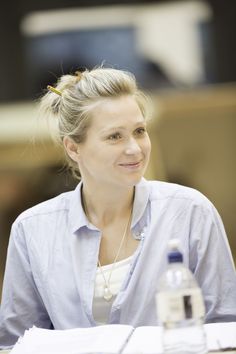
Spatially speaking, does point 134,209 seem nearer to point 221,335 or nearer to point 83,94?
point 83,94

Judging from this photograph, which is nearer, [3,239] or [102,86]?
[102,86]

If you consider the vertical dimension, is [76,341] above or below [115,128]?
A: below

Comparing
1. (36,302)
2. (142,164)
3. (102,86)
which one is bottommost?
(36,302)

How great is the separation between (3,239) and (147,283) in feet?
10.1

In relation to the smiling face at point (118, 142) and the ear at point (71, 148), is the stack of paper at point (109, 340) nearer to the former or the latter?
the smiling face at point (118, 142)

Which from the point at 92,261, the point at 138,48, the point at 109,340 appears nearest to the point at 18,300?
the point at 92,261

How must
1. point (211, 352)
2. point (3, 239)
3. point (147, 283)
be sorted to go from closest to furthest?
1. point (211, 352)
2. point (147, 283)
3. point (3, 239)

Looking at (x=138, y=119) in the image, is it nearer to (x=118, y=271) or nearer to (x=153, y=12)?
(x=118, y=271)

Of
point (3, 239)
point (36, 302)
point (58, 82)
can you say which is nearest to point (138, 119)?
point (58, 82)

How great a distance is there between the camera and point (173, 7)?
5.18 m

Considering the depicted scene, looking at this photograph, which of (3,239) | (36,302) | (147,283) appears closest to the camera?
(147,283)

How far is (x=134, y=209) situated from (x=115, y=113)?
10.2 inches

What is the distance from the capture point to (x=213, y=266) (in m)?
1.75

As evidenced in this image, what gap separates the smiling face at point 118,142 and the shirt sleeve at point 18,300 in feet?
0.98
